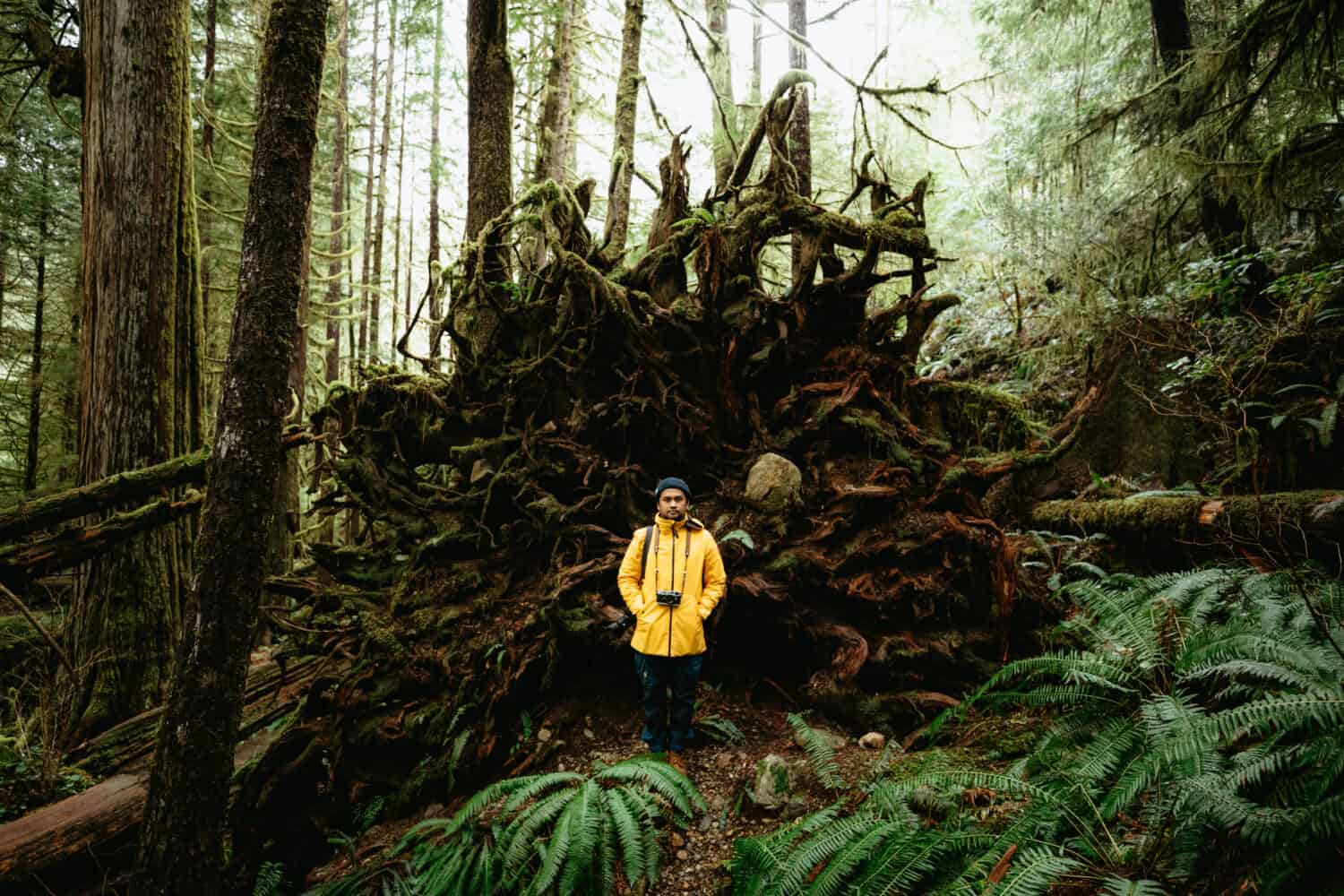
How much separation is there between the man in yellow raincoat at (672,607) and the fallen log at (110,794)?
2.77 m

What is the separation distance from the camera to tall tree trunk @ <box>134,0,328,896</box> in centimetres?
307

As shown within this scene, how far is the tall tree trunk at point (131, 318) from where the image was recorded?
5.29m

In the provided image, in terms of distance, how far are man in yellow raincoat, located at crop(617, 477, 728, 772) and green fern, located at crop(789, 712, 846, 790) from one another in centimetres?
79

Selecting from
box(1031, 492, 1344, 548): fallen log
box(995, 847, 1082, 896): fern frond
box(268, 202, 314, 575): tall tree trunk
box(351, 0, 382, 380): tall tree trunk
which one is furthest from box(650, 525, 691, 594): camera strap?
box(351, 0, 382, 380): tall tree trunk

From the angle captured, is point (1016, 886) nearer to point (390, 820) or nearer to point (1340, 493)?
point (390, 820)

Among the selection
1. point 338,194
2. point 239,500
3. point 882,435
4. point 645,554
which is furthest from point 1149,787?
point 338,194

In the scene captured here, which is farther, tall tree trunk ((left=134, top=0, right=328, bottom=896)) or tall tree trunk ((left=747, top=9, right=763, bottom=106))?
tall tree trunk ((left=747, top=9, right=763, bottom=106))

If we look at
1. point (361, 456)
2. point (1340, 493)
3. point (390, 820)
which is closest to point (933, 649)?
point (1340, 493)

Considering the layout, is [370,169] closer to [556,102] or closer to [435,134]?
[435,134]

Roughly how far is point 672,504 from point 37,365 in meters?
13.4

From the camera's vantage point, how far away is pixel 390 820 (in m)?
4.16

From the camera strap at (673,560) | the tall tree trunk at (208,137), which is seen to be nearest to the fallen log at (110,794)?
the camera strap at (673,560)

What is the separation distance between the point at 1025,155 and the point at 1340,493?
6736 mm

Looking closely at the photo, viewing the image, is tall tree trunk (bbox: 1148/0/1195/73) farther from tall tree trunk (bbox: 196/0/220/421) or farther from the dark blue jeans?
tall tree trunk (bbox: 196/0/220/421)
